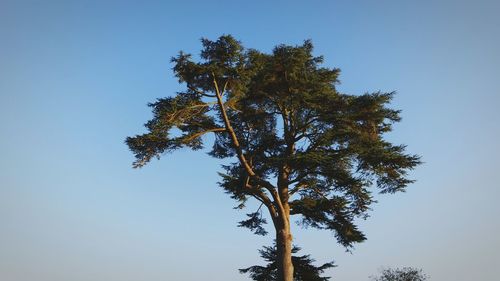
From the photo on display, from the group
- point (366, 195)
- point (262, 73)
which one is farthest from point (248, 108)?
point (366, 195)

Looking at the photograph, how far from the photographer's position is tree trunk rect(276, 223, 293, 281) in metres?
15.0

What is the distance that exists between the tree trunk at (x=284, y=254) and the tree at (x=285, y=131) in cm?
4

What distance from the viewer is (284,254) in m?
15.4

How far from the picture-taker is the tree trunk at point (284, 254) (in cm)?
1503

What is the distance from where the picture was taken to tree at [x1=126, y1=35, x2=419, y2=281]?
15227mm

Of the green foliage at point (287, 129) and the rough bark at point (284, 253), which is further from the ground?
the green foliage at point (287, 129)

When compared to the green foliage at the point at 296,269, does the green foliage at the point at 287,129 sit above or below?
above

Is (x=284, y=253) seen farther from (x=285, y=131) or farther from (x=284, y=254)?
(x=285, y=131)

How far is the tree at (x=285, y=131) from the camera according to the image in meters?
15.2

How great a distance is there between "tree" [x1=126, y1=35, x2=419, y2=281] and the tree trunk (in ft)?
0.13

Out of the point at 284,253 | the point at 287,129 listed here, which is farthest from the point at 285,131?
the point at 284,253

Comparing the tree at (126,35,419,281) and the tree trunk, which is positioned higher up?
the tree at (126,35,419,281)

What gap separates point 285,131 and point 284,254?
575 cm

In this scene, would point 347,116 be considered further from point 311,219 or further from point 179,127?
point 179,127
